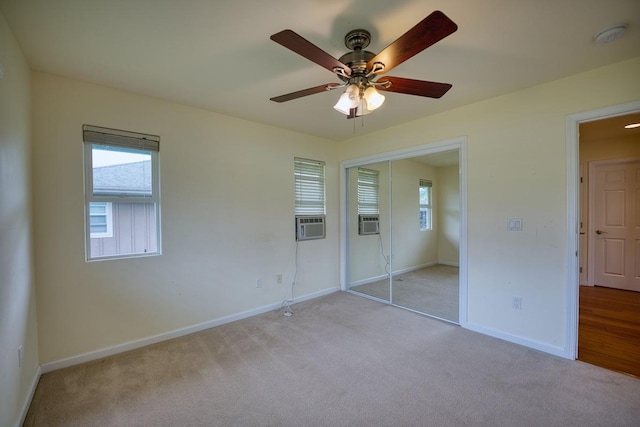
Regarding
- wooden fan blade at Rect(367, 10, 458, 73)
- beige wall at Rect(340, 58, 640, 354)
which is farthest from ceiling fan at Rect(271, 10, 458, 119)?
beige wall at Rect(340, 58, 640, 354)

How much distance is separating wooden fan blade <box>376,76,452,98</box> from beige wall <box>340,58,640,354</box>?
1.35 meters

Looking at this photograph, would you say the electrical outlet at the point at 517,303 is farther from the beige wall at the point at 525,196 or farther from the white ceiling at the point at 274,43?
the white ceiling at the point at 274,43

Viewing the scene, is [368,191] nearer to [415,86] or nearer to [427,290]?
[427,290]

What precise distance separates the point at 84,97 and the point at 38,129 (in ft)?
1.48

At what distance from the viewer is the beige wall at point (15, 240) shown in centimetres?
156

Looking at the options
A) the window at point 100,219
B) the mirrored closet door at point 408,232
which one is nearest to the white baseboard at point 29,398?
the window at point 100,219

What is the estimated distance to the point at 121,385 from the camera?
83.1 inches

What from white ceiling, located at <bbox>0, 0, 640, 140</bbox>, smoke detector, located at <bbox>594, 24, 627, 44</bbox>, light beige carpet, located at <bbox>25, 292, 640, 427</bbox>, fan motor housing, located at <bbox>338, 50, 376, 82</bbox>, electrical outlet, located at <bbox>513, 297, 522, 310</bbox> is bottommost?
light beige carpet, located at <bbox>25, 292, 640, 427</bbox>

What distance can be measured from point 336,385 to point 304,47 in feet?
7.45

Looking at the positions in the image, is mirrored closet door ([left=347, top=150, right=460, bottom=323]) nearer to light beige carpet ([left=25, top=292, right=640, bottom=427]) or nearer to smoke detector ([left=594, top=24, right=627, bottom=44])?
light beige carpet ([left=25, top=292, right=640, bottom=427])

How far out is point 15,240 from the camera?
1775 millimetres

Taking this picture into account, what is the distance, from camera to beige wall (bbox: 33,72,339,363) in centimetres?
232

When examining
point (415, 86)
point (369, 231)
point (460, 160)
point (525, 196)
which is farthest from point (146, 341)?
point (525, 196)

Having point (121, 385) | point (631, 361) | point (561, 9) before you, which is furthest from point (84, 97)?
point (631, 361)
